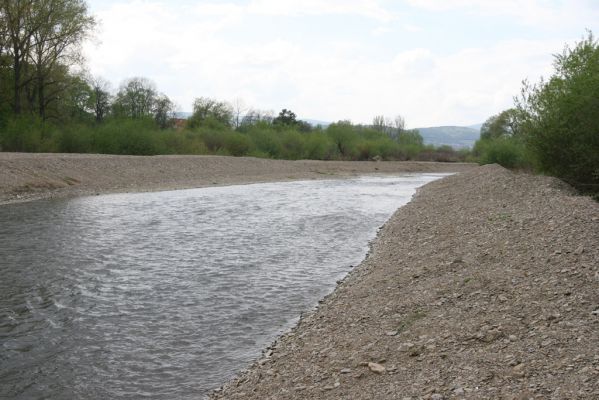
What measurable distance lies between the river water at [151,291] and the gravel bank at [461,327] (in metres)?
0.91

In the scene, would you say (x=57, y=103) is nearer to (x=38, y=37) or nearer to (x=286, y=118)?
(x=38, y=37)

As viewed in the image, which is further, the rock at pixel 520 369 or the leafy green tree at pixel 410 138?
the leafy green tree at pixel 410 138

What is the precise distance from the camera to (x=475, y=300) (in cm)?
841

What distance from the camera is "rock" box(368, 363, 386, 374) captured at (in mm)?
6534

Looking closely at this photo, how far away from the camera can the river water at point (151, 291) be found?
7.50m

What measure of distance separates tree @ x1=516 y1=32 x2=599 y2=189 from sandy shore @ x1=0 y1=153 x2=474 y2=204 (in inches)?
917

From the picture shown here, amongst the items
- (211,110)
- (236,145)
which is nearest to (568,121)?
(236,145)

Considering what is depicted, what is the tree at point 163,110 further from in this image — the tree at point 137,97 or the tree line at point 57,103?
the tree line at point 57,103

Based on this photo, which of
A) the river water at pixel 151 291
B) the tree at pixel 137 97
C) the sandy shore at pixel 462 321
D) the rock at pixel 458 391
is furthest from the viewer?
the tree at pixel 137 97

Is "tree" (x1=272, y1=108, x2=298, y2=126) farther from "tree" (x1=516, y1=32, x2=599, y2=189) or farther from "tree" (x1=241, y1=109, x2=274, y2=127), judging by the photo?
"tree" (x1=516, y1=32, x2=599, y2=189)

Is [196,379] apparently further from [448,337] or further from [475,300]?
[475,300]

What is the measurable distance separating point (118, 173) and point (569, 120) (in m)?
28.6

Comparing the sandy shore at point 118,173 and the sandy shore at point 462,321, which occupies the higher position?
the sandy shore at point 118,173

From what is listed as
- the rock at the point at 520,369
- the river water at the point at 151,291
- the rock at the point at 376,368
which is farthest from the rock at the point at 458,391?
the river water at the point at 151,291
